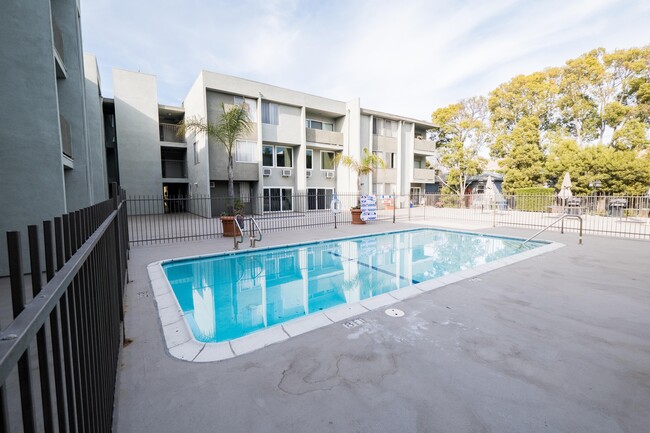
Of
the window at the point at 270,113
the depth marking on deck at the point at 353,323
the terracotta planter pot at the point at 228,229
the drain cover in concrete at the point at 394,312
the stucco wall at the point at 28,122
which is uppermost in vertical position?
the window at the point at 270,113

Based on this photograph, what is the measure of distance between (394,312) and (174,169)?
23.2m

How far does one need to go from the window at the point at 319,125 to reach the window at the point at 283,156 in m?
3.17

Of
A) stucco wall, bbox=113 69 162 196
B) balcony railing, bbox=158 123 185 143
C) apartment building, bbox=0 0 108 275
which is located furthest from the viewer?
balcony railing, bbox=158 123 185 143

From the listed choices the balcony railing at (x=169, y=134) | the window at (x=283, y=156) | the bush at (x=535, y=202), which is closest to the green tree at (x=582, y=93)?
the bush at (x=535, y=202)

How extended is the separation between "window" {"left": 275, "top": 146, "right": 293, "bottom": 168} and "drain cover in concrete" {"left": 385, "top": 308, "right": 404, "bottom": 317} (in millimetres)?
18301

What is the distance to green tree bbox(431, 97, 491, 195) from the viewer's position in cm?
2903

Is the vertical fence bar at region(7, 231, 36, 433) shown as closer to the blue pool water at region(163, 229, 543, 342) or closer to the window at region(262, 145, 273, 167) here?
the blue pool water at region(163, 229, 543, 342)

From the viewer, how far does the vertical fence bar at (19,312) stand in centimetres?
82

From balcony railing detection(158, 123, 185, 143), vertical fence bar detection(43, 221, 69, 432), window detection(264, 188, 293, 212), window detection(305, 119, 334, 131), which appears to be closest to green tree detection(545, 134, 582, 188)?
window detection(305, 119, 334, 131)

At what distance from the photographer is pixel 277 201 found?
21.6 m

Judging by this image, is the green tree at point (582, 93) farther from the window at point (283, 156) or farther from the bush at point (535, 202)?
the window at point (283, 156)

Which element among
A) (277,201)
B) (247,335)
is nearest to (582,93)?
(277,201)

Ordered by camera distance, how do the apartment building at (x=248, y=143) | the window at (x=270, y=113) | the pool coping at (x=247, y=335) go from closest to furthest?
the pool coping at (x=247, y=335)
the apartment building at (x=248, y=143)
the window at (x=270, y=113)

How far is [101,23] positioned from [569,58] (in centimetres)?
3284
